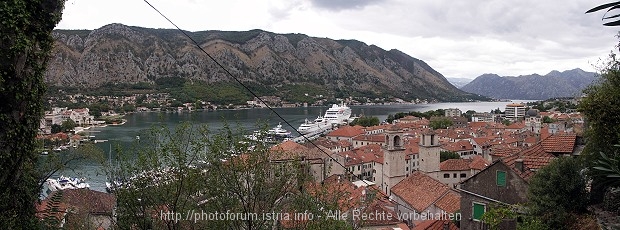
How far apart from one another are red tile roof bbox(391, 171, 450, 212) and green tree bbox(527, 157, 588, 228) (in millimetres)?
8499

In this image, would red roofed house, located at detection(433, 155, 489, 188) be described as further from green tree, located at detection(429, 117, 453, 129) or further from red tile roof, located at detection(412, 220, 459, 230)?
green tree, located at detection(429, 117, 453, 129)

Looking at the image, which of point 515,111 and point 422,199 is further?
Answer: point 515,111

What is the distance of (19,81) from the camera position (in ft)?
14.2

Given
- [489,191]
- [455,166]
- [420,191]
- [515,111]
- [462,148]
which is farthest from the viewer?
[515,111]

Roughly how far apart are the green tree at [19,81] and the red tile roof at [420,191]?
13896 mm

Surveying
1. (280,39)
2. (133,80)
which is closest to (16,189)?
(133,80)

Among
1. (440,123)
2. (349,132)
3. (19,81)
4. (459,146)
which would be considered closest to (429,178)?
(19,81)

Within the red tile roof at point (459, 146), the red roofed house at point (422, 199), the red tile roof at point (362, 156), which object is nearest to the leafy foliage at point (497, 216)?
the red roofed house at point (422, 199)

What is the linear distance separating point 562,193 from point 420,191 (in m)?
10.1

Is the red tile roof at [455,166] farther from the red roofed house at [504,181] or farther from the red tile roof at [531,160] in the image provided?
the red roofed house at [504,181]

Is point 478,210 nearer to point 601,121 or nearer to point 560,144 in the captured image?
point 560,144

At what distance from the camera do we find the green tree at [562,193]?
766 cm

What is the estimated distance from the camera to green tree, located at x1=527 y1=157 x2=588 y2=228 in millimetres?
7660

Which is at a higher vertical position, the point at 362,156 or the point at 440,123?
the point at 440,123
